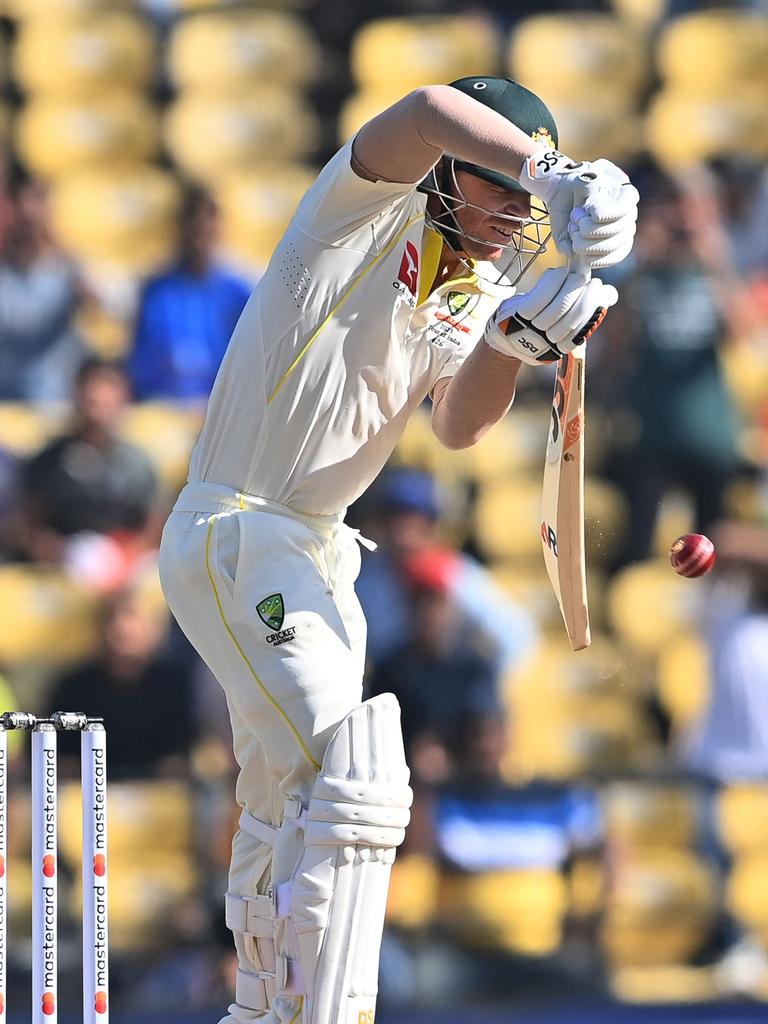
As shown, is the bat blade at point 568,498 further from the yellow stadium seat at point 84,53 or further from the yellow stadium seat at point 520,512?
the yellow stadium seat at point 84,53

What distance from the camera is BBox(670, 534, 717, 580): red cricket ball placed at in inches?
127

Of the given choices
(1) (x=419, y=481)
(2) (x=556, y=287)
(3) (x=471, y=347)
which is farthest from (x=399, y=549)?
(2) (x=556, y=287)

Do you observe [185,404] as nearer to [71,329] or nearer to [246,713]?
[71,329]

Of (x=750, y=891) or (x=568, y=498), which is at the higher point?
(x=568, y=498)

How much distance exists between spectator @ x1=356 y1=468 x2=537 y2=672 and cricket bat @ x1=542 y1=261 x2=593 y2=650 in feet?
8.61

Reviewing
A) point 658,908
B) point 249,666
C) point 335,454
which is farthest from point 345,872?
point 658,908

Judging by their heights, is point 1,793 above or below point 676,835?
above

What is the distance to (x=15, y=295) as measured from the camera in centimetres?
627

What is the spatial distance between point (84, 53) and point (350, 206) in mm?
4474

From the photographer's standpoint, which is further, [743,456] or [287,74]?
[287,74]

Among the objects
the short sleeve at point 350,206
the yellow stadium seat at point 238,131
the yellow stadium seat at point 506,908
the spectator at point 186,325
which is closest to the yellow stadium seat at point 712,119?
the yellow stadium seat at point 238,131

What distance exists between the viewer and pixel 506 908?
17.0 feet

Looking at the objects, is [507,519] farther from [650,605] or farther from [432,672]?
[432,672]

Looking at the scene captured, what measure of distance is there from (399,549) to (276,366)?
9.35 ft
